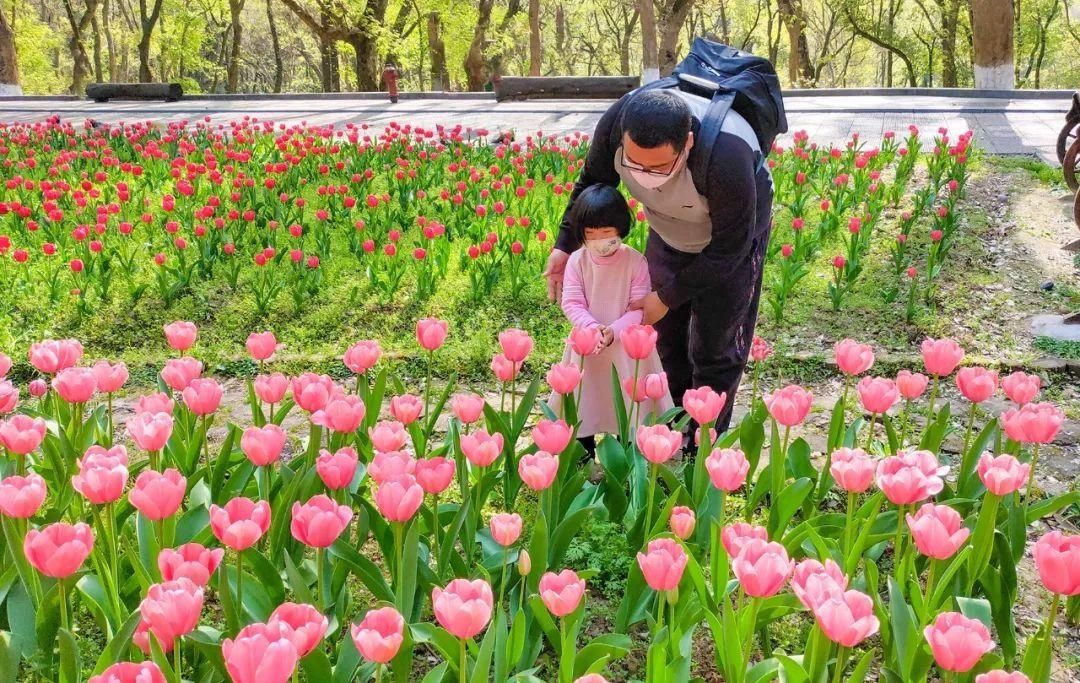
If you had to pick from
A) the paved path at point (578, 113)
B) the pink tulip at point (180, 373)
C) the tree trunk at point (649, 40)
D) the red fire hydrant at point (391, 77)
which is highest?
the tree trunk at point (649, 40)

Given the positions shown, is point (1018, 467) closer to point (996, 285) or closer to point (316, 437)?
point (316, 437)

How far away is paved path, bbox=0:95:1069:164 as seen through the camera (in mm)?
10992

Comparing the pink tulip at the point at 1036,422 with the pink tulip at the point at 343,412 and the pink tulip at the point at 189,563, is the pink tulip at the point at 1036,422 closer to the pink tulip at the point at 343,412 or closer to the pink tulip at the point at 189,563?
A: the pink tulip at the point at 343,412

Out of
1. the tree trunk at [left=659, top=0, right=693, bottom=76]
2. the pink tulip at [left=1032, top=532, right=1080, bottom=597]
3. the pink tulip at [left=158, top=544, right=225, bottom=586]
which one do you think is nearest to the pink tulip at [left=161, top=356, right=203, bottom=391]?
the pink tulip at [left=158, top=544, right=225, bottom=586]

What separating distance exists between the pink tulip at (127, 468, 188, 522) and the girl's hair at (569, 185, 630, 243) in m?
1.55

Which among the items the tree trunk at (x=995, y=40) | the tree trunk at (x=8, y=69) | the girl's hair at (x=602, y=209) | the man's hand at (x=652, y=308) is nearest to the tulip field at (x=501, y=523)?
the man's hand at (x=652, y=308)

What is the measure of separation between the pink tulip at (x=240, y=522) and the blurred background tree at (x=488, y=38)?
17.1 m

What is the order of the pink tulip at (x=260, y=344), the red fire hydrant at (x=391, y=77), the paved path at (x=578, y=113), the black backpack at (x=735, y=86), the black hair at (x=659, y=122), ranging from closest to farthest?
the black hair at (x=659, y=122), the pink tulip at (x=260, y=344), the black backpack at (x=735, y=86), the paved path at (x=578, y=113), the red fire hydrant at (x=391, y=77)

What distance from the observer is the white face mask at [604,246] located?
283 cm

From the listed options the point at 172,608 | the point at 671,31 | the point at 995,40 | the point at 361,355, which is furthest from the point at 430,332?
the point at 671,31

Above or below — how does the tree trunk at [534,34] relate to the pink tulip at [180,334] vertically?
above

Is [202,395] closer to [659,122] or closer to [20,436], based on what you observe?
[20,436]

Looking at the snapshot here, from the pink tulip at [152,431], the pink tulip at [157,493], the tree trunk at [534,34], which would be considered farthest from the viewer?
the tree trunk at [534,34]

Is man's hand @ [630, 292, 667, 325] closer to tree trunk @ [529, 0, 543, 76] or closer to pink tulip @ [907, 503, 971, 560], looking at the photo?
pink tulip @ [907, 503, 971, 560]
